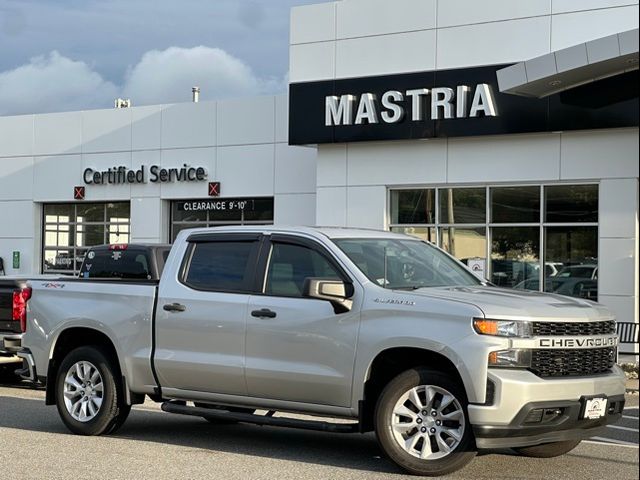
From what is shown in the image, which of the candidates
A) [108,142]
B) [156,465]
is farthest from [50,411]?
[108,142]

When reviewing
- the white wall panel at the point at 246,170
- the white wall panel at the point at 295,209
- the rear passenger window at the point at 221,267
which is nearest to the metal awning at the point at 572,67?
the white wall panel at the point at 295,209

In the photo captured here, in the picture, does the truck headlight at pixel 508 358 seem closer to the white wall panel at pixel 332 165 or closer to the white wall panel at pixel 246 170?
the white wall panel at pixel 332 165

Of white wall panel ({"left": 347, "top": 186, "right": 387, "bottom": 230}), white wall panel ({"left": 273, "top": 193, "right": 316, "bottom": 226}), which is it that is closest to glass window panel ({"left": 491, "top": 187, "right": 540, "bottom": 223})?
white wall panel ({"left": 347, "top": 186, "right": 387, "bottom": 230})

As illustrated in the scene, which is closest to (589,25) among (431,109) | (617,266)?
(431,109)

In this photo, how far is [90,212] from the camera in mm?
30422

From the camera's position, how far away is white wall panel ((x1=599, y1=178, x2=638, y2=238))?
20.0 meters

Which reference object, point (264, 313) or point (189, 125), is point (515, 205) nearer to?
point (189, 125)

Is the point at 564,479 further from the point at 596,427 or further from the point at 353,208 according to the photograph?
the point at 353,208

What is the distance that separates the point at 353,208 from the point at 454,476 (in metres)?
15.1

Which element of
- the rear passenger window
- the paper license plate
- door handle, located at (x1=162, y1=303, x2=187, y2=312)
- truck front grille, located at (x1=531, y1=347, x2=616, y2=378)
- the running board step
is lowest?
the running board step

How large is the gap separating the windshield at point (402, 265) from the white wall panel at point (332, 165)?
1338 cm

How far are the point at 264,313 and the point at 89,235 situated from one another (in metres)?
22.1

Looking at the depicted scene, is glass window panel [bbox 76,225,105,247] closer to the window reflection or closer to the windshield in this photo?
the window reflection

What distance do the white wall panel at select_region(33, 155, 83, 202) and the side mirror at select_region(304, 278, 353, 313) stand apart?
73.1 feet
